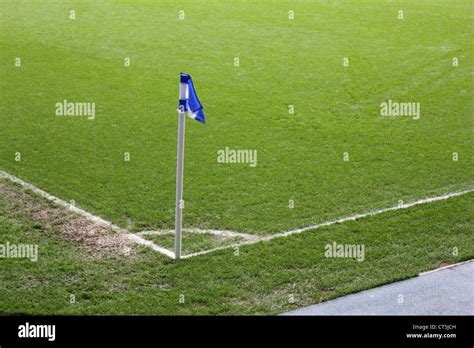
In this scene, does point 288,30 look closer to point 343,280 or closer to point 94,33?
point 94,33

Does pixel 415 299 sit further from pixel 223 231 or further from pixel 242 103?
pixel 242 103

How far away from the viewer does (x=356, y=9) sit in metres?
28.2

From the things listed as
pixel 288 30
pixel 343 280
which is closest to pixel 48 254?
pixel 343 280

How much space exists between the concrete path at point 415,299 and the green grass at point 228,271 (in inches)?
7.6

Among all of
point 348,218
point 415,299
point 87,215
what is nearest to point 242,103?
point 348,218

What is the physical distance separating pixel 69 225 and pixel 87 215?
1.48ft

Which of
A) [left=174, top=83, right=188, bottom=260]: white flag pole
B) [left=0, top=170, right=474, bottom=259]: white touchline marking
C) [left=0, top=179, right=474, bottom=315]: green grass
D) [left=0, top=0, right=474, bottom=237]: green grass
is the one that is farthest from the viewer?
[left=0, top=0, right=474, bottom=237]: green grass

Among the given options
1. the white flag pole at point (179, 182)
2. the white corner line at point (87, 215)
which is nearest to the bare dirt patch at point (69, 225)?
the white corner line at point (87, 215)

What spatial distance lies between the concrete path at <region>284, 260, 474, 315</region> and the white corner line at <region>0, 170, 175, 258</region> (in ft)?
9.05

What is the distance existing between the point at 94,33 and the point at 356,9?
9.52 metres

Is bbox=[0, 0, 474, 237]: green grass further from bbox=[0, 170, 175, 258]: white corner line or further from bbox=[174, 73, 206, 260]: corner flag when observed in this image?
bbox=[174, 73, 206, 260]: corner flag

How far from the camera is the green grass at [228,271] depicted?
33.9 ft

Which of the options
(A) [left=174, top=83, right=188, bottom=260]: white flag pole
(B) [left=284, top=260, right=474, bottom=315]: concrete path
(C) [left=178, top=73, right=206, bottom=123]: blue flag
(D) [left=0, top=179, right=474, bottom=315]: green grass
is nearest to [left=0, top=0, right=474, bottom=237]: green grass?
(D) [left=0, top=179, right=474, bottom=315]: green grass

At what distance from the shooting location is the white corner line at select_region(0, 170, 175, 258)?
11891mm
